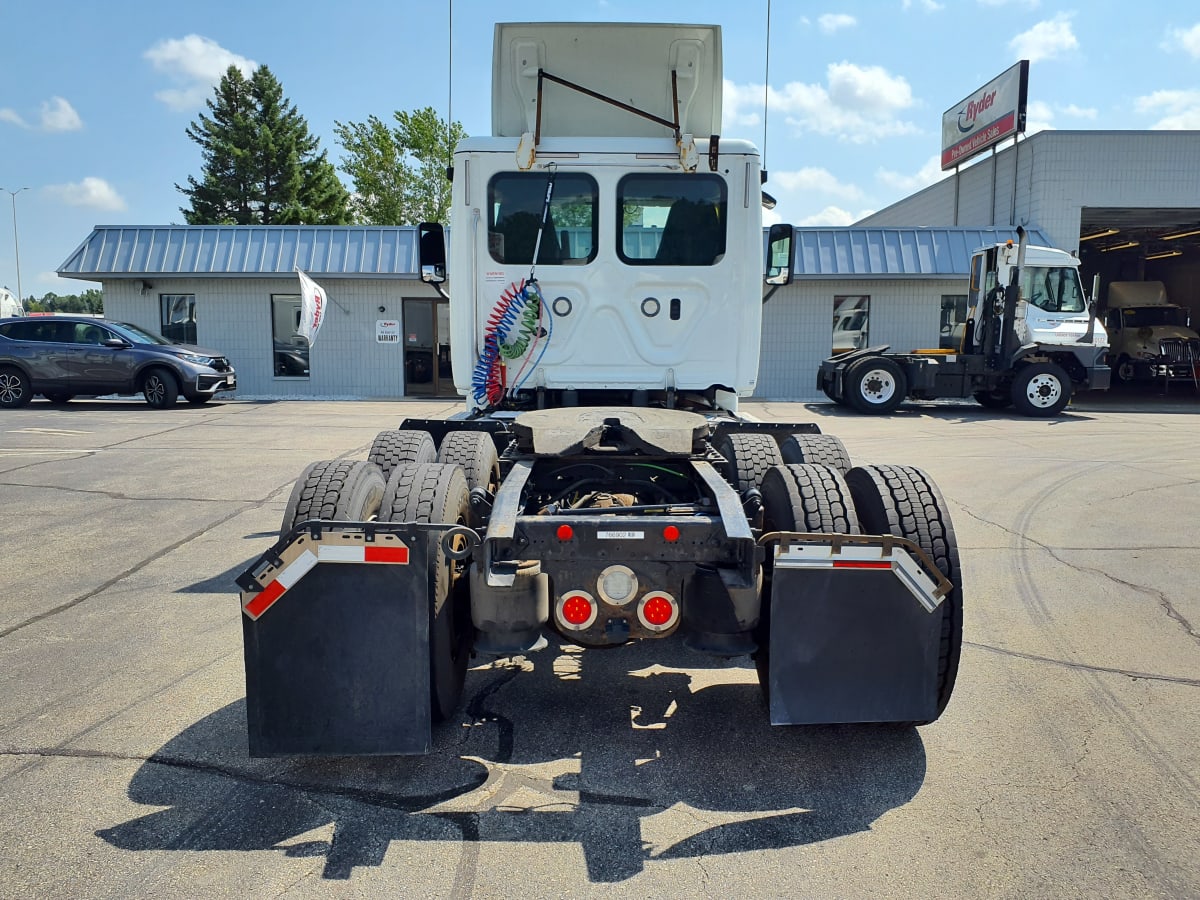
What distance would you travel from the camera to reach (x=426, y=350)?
21.2 metres

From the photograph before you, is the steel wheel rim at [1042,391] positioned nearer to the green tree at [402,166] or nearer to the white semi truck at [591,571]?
the white semi truck at [591,571]

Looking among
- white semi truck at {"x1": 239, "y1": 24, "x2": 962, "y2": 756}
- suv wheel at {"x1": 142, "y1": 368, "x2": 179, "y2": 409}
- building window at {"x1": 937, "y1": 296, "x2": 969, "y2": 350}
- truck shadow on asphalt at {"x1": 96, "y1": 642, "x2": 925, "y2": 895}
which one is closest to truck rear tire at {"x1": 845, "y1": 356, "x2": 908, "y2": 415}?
building window at {"x1": 937, "y1": 296, "x2": 969, "y2": 350}

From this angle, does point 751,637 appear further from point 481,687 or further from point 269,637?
point 269,637

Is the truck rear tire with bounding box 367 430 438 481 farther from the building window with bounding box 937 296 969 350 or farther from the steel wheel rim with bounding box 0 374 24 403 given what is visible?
the building window with bounding box 937 296 969 350

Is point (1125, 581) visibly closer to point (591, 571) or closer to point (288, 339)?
point (591, 571)

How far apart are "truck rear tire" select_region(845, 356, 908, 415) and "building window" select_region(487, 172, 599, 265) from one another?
1282 centimetres

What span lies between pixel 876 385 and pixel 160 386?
565 inches

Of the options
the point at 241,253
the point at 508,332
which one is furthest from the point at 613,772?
the point at 241,253

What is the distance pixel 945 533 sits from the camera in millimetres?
3416

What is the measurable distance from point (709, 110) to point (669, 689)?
13.5ft

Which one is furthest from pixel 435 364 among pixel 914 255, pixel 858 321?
pixel 914 255

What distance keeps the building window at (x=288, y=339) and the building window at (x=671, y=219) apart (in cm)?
1671

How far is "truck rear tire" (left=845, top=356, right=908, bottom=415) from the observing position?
693 inches

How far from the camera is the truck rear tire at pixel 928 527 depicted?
10.9 feet
